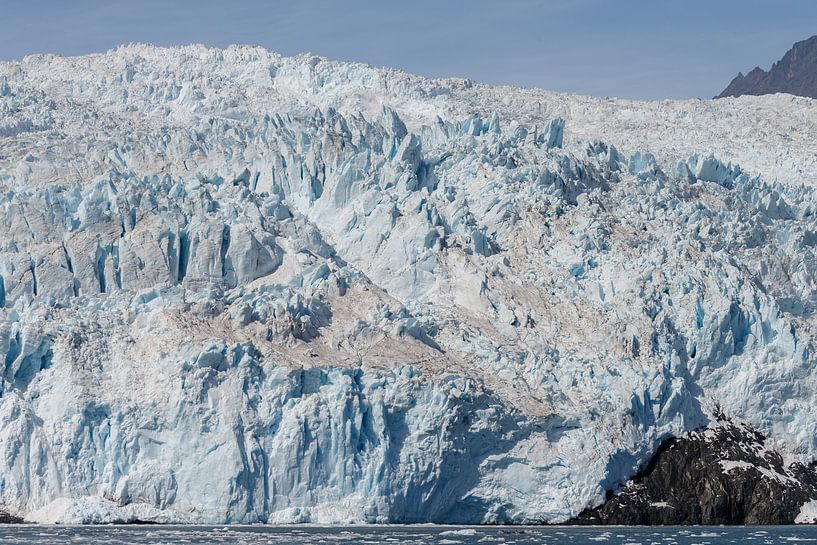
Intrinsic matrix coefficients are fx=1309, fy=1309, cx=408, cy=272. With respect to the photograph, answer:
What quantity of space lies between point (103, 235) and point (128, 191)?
8.25ft

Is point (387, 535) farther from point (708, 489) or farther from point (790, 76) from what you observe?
point (790, 76)

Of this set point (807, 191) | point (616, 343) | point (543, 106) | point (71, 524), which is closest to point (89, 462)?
point (71, 524)

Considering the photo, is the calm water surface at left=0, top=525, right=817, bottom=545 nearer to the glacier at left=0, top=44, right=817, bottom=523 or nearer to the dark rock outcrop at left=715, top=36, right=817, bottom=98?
the glacier at left=0, top=44, right=817, bottom=523

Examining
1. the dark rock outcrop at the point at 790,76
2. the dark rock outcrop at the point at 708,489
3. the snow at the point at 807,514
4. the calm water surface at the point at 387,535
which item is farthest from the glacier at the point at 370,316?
the dark rock outcrop at the point at 790,76

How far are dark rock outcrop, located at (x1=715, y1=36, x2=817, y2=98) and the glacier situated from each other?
95.4 metres

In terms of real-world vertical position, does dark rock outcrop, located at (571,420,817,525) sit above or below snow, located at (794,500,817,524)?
above

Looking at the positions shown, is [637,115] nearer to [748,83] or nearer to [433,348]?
[433,348]

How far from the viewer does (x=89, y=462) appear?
48.4 meters

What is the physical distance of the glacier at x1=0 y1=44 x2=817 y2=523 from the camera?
4894cm

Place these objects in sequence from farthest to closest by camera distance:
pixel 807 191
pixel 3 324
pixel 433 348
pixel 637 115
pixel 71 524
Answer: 1. pixel 637 115
2. pixel 807 191
3. pixel 433 348
4. pixel 3 324
5. pixel 71 524

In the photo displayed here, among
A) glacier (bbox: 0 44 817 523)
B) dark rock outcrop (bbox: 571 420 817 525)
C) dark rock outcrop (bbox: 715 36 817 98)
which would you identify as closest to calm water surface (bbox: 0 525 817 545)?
glacier (bbox: 0 44 817 523)

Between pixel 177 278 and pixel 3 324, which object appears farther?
pixel 177 278

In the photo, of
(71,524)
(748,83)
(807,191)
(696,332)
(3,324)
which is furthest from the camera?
(748,83)

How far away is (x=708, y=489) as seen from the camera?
53719mm
